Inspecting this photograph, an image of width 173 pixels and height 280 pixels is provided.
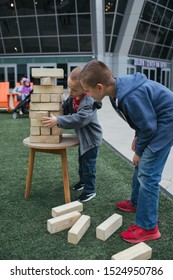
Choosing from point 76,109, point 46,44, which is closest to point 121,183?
point 76,109

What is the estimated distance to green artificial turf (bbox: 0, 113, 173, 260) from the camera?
8.88ft

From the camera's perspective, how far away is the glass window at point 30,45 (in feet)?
80.2

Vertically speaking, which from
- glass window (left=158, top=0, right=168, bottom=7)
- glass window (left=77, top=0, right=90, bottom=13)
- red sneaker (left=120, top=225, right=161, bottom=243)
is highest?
glass window (left=158, top=0, right=168, bottom=7)

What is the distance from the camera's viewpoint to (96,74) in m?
2.62

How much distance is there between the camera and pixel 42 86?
350cm

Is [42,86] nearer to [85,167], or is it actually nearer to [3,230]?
[85,167]

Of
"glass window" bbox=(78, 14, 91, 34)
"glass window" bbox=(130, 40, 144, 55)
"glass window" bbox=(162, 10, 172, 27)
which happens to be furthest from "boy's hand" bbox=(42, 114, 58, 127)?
"glass window" bbox=(162, 10, 172, 27)

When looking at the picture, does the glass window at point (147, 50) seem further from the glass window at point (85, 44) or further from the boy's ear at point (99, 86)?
the boy's ear at point (99, 86)

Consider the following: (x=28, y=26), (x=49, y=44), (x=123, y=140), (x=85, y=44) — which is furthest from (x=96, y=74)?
(x=28, y=26)

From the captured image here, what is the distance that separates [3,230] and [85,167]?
1113 millimetres

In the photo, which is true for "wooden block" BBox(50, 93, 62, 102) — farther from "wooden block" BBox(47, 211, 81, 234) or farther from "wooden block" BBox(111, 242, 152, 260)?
"wooden block" BBox(111, 242, 152, 260)

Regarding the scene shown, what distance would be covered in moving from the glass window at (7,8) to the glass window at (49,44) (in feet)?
8.93

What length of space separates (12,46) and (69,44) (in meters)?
4.28

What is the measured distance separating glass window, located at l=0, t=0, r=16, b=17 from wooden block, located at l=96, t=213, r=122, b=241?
914 inches
